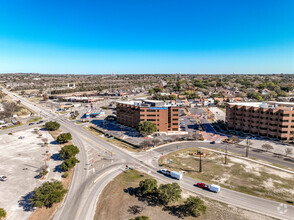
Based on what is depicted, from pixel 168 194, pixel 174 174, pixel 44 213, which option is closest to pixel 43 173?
pixel 44 213

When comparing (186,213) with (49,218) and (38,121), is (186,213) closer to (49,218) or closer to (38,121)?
(49,218)

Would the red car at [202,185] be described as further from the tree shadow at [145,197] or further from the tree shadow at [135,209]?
the tree shadow at [135,209]

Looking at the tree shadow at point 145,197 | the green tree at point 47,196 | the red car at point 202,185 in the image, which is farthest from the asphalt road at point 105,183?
the tree shadow at point 145,197

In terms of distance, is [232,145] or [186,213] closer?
[186,213]

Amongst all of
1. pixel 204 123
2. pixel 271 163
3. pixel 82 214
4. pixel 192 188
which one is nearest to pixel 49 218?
pixel 82 214

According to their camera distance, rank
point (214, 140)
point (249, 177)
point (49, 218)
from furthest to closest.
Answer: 1. point (214, 140)
2. point (249, 177)
3. point (49, 218)

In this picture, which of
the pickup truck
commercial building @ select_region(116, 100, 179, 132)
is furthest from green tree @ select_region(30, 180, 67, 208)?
commercial building @ select_region(116, 100, 179, 132)
